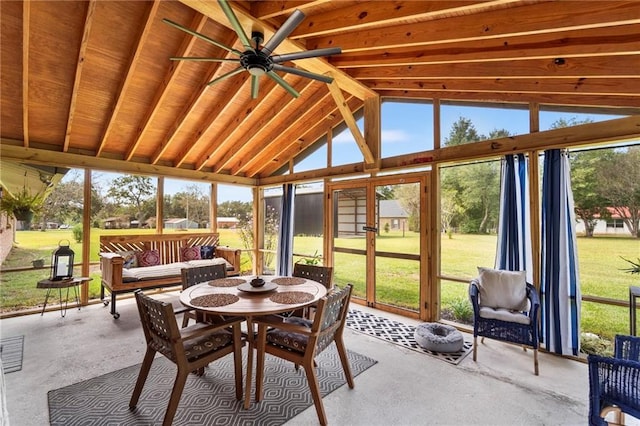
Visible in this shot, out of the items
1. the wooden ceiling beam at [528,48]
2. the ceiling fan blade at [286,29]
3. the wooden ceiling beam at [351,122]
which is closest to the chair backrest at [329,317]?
the ceiling fan blade at [286,29]

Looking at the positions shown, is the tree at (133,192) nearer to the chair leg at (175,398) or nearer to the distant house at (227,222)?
the distant house at (227,222)

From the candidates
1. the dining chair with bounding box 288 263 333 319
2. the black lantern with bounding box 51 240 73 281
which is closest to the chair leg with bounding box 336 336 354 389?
the dining chair with bounding box 288 263 333 319

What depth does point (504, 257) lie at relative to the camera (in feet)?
11.2

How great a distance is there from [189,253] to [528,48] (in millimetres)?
5763

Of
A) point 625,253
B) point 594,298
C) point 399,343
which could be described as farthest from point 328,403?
point 625,253

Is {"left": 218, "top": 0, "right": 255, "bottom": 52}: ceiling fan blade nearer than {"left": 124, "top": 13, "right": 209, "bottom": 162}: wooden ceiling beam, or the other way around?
{"left": 218, "top": 0, "right": 255, "bottom": 52}: ceiling fan blade

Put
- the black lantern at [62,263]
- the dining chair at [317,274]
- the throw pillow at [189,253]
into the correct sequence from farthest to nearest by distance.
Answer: the throw pillow at [189,253] < the black lantern at [62,263] < the dining chair at [317,274]

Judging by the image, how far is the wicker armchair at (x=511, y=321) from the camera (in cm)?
279

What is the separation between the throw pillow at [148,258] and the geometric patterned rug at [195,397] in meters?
2.53

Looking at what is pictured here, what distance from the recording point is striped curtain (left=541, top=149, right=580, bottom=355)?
300cm

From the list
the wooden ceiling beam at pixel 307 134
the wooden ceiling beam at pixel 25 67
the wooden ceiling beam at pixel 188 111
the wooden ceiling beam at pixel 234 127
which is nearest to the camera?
the wooden ceiling beam at pixel 25 67

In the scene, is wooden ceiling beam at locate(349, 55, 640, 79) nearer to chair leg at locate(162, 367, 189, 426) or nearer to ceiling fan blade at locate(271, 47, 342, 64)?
ceiling fan blade at locate(271, 47, 342, 64)

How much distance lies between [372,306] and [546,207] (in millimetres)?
2740

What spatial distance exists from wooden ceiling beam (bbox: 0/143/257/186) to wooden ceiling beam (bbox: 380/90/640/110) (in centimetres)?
426
